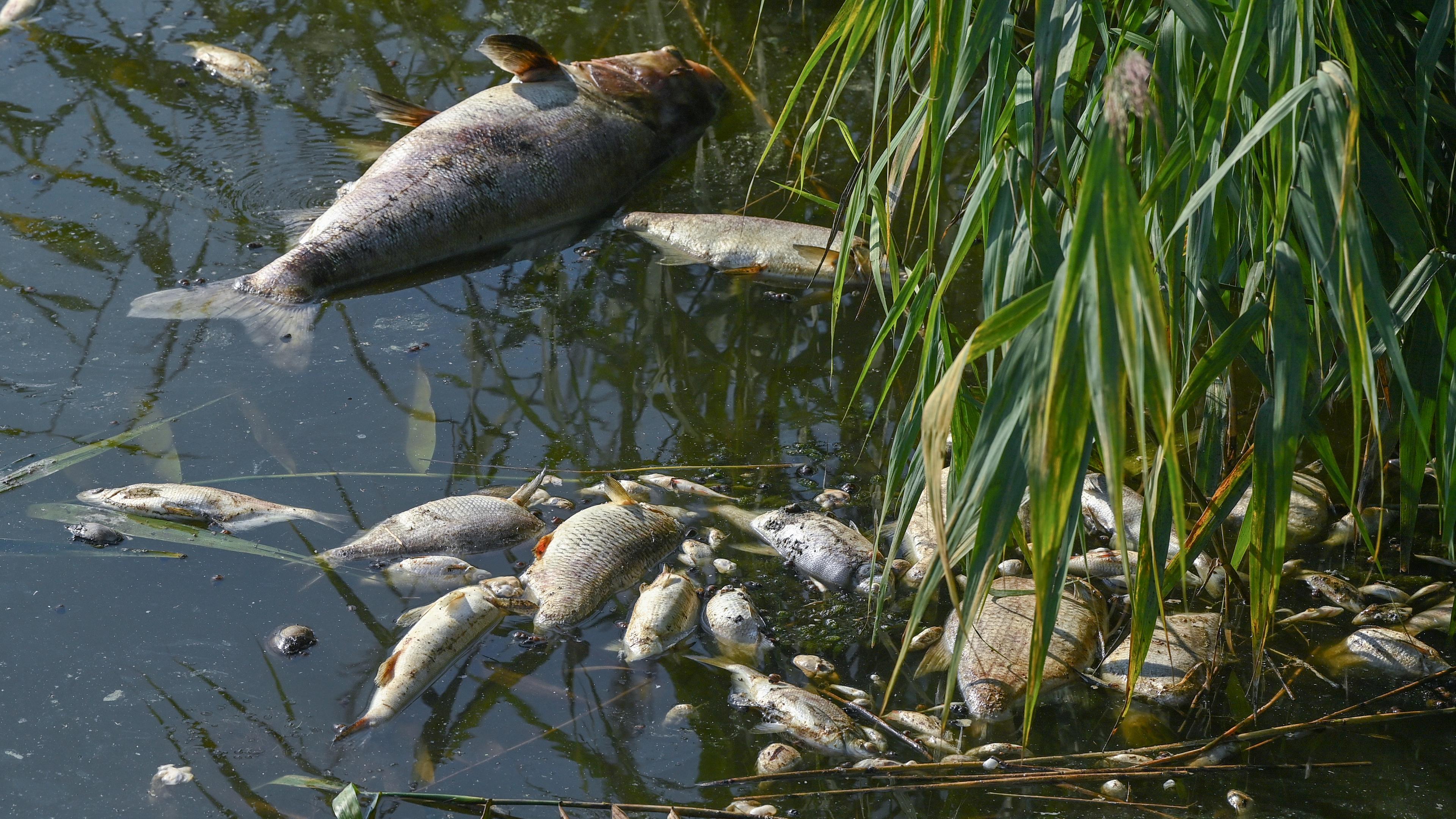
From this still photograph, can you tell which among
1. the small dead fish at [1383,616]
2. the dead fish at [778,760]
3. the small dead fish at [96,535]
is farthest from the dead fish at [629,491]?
the small dead fish at [1383,616]

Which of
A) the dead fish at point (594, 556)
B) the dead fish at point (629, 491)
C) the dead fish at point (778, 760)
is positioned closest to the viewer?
the dead fish at point (778, 760)

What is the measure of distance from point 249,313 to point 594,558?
167cm

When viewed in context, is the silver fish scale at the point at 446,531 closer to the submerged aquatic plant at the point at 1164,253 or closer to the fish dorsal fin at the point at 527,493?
the fish dorsal fin at the point at 527,493

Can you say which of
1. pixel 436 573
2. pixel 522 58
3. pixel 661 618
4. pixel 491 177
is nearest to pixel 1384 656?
pixel 661 618

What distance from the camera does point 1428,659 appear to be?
2734 millimetres

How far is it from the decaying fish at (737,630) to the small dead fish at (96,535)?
4.88 ft

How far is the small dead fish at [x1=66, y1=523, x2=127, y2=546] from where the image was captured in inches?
114

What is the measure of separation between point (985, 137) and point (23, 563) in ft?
8.08

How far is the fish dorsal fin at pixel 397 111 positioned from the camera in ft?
15.8

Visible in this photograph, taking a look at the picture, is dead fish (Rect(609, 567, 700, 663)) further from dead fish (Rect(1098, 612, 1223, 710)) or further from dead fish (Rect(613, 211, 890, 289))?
dead fish (Rect(613, 211, 890, 289))

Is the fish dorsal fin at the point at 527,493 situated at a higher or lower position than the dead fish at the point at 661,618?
higher

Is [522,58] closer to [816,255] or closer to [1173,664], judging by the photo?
[816,255]

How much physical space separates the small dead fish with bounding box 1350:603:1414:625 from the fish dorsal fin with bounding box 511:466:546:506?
211cm

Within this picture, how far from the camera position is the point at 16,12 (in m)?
5.31
